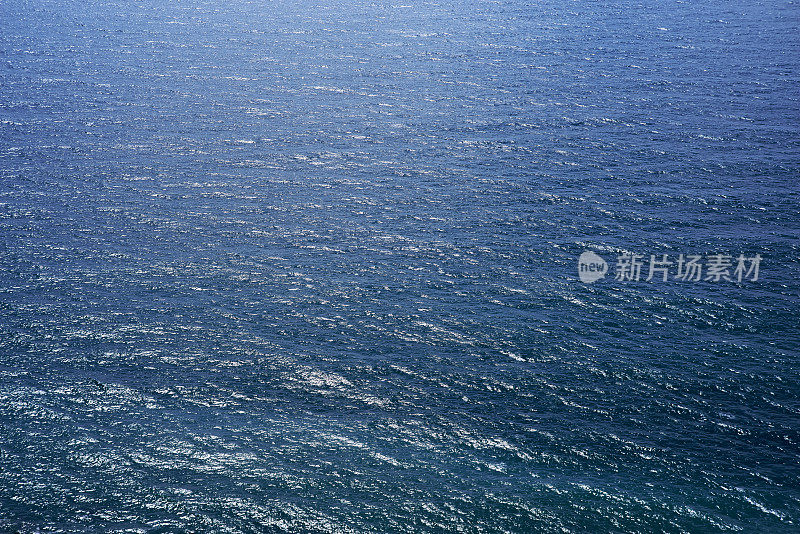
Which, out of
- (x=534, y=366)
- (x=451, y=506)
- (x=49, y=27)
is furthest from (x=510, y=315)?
(x=49, y=27)

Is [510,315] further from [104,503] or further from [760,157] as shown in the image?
[760,157]

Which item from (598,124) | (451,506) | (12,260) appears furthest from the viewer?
(598,124)

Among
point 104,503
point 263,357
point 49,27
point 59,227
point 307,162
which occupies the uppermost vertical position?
point 49,27

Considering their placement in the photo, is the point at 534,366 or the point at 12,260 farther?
the point at 12,260

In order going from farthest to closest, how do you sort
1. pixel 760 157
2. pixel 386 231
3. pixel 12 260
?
pixel 760 157 → pixel 386 231 → pixel 12 260

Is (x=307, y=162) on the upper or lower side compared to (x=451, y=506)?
upper

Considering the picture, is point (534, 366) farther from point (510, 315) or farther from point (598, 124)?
point (598, 124)

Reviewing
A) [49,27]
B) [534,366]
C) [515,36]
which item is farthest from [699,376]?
[49,27]
